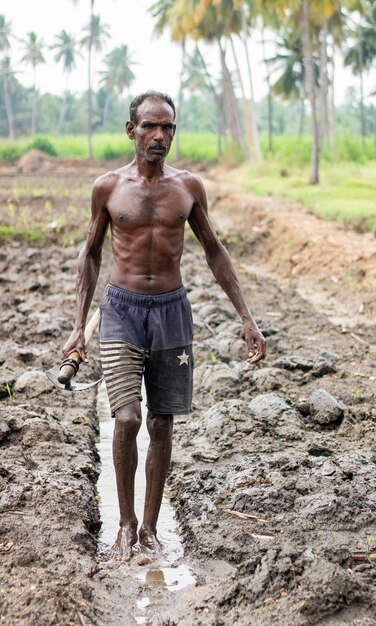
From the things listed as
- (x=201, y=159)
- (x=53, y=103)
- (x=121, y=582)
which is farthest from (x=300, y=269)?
(x=53, y=103)

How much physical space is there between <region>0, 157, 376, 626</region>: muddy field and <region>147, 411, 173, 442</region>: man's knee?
53 centimetres

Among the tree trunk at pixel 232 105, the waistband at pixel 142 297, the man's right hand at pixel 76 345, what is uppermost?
the tree trunk at pixel 232 105

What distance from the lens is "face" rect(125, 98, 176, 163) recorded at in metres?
3.82

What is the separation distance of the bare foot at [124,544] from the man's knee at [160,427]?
0.42 metres

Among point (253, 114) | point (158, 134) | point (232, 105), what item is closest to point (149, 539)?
point (158, 134)

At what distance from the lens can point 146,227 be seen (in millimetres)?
3939

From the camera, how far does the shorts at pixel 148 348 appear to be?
3900 mm

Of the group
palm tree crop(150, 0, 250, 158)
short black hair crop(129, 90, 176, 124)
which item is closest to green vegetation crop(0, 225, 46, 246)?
short black hair crop(129, 90, 176, 124)

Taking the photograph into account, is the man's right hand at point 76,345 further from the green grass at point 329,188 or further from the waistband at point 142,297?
the green grass at point 329,188

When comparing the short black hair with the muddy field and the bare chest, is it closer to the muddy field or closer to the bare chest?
the bare chest

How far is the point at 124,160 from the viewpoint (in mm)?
45500

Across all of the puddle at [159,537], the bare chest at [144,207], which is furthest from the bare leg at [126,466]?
the bare chest at [144,207]

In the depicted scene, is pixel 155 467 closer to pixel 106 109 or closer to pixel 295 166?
pixel 295 166

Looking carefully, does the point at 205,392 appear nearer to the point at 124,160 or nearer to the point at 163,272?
the point at 163,272
